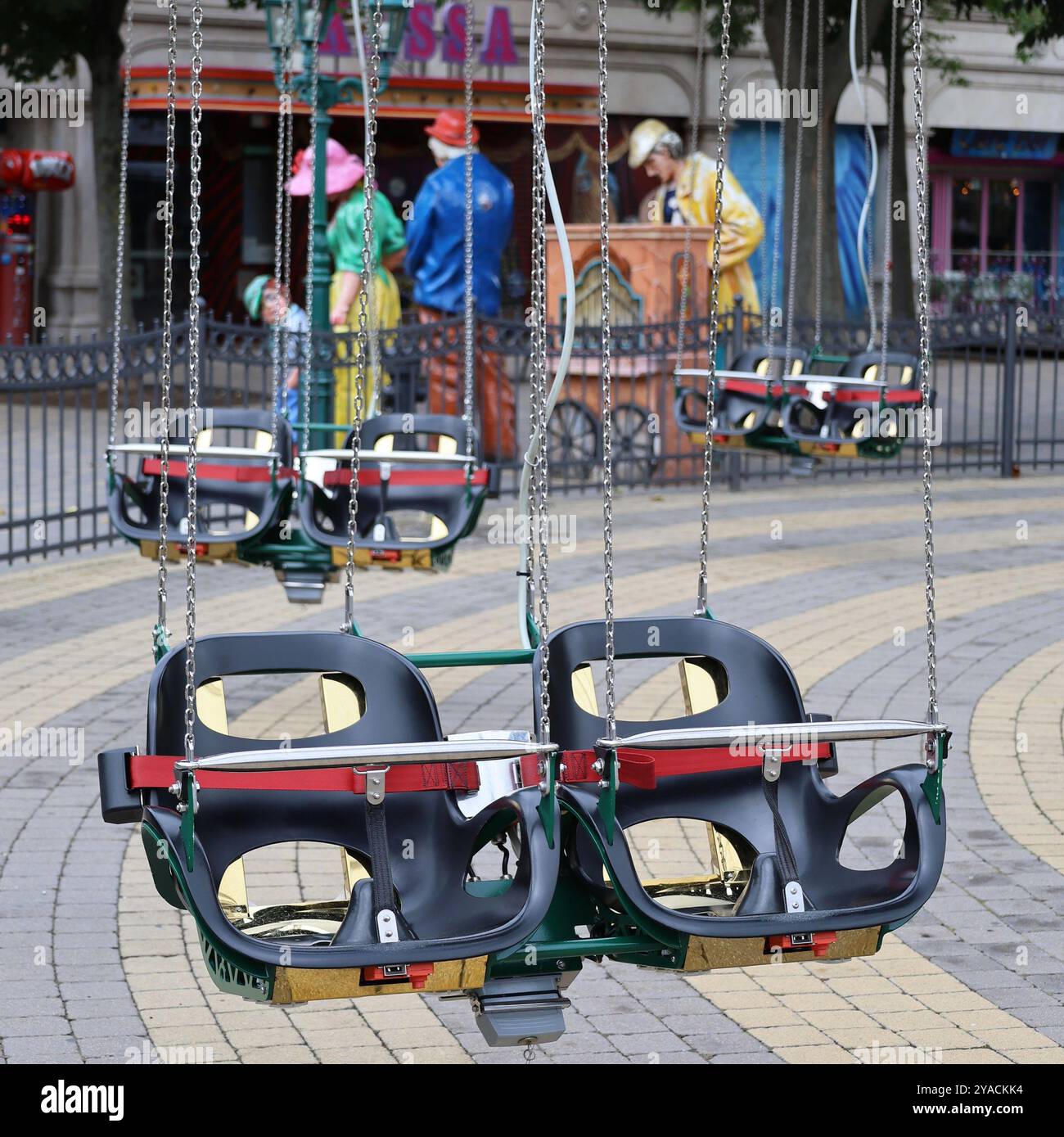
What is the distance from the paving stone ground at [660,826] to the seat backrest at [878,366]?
108 cm

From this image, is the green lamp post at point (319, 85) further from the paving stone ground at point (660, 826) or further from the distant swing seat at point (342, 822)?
the distant swing seat at point (342, 822)

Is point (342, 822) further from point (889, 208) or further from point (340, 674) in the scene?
point (889, 208)

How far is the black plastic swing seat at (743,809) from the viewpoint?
12.1 feet

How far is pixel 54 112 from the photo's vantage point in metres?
27.2

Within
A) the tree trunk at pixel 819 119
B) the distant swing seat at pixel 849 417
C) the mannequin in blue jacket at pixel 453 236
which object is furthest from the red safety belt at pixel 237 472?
the tree trunk at pixel 819 119

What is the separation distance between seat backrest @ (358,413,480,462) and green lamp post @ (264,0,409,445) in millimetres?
1557

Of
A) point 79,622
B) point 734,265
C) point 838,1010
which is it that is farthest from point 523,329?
point 838,1010

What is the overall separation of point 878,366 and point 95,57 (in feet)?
42.4

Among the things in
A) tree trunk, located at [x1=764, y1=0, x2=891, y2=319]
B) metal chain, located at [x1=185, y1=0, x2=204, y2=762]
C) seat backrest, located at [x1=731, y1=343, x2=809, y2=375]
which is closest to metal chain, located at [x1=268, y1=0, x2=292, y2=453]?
seat backrest, located at [x1=731, y1=343, x2=809, y2=375]

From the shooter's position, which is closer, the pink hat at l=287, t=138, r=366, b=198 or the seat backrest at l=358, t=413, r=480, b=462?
the seat backrest at l=358, t=413, r=480, b=462

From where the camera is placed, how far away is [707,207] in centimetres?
1797

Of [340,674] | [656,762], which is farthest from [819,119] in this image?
[656,762]

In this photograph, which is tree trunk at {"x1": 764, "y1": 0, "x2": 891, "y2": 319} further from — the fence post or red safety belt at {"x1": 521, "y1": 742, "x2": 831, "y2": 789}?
red safety belt at {"x1": 521, "y1": 742, "x2": 831, "y2": 789}

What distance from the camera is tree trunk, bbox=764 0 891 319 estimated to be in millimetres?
18984
